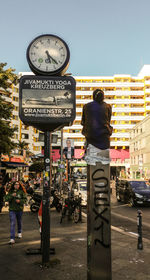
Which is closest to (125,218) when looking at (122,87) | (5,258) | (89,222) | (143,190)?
(143,190)

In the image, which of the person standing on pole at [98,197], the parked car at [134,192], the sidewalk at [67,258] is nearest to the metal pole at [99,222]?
the person standing on pole at [98,197]

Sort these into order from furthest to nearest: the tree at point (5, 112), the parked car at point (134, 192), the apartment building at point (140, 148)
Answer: the apartment building at point (140, 148) → the tree at point (5, 112) → the parked car at point (134, 192)

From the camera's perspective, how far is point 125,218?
517 inches

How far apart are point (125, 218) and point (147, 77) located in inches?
2983

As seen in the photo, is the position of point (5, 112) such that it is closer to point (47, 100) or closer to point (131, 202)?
point (131, 202)

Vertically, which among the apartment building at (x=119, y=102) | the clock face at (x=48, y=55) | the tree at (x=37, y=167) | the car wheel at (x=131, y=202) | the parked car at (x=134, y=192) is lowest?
the car wheel at (x=131, y=202)

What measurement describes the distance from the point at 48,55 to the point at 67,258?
4253 mm

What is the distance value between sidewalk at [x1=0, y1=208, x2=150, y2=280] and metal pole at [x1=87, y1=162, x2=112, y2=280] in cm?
161

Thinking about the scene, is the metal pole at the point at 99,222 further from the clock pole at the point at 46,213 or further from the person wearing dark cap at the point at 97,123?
the clock pole at the point at 46,213

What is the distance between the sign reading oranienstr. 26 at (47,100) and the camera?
5402 millimetres

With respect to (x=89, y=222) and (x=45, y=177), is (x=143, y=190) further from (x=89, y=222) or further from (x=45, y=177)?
(x=89, y=222)

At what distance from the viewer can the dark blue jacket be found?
3826 millimetres

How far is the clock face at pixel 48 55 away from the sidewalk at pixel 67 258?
3.80 meters

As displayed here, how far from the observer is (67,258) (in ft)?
20.1
